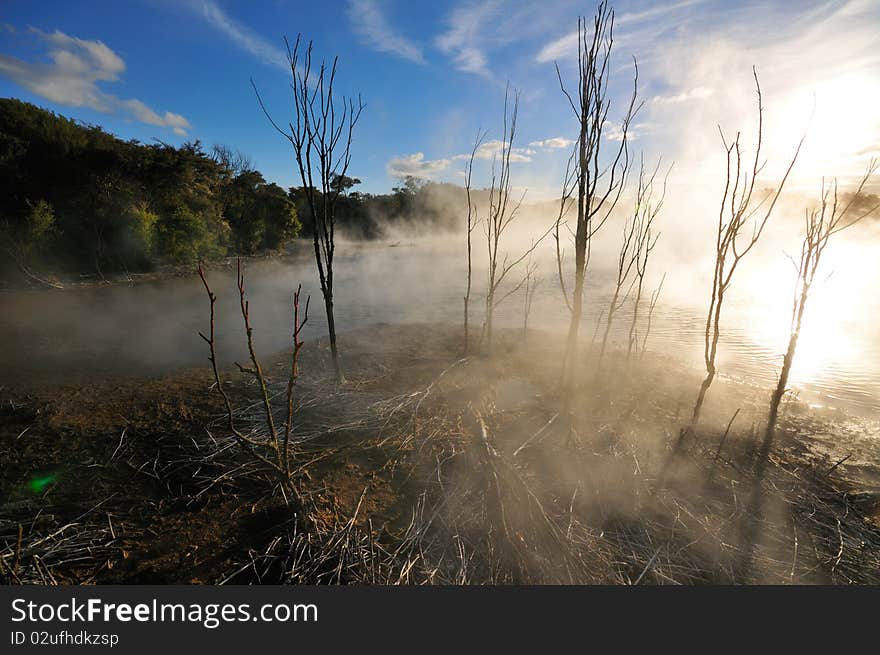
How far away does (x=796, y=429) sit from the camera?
4492 millimetres

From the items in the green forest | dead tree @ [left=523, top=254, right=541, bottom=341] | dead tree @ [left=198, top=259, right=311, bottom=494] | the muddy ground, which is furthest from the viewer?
the green forest

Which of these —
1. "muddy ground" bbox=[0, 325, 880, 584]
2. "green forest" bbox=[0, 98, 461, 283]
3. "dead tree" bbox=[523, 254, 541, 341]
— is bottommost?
"muddy ground" bbox=[0, 325, 880, 584]

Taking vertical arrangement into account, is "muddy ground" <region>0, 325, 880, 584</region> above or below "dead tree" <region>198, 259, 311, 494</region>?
below

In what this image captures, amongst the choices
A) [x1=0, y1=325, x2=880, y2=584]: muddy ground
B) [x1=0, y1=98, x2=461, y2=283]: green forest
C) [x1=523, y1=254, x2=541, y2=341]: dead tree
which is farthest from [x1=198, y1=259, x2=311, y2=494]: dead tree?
[x1=0, y1=98, x2=461, y2=283]: green forest

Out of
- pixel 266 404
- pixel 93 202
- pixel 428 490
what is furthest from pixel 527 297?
pixel 93 202

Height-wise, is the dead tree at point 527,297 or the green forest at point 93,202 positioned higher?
the green forest at point 93,202

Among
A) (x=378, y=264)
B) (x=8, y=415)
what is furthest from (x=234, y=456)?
(x=378, y=264)

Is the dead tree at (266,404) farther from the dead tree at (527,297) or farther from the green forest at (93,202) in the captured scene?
the green forest at (93,202)

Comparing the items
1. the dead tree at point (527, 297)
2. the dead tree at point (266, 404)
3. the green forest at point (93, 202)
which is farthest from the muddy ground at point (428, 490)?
the green forest at point (93, 202)

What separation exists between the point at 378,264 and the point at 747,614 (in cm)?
1933

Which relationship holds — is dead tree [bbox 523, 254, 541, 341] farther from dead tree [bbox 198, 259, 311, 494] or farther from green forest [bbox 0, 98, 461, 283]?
green forest [bbox 0, 98, 461, 283]

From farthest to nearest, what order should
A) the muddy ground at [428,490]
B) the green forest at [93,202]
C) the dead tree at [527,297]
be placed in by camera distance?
1. the green forest at [93,202]
2. the dead tree at [527,297]
3. the muddy ground at [428,490]

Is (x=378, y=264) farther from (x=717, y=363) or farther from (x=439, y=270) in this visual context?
(x=717, y=363)

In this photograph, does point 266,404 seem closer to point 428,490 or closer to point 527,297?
point 428,490
